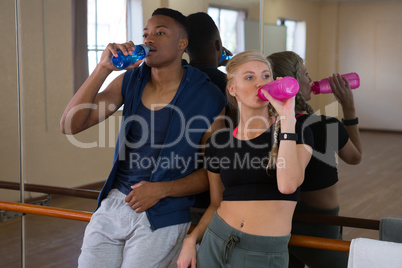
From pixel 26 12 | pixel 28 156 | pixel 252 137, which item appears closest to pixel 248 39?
pixel 252 137

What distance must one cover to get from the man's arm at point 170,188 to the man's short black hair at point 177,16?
345 millimetres

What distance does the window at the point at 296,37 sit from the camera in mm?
1691

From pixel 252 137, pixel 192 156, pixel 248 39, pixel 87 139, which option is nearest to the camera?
pixel 252 137

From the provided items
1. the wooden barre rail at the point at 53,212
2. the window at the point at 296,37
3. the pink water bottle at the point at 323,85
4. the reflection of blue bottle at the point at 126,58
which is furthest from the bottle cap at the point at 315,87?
the wooden barre rail at the point at 53,212

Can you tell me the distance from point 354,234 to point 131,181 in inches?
30.6

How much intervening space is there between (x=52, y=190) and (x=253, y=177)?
1057 millimetres

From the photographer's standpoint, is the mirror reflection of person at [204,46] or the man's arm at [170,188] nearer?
the man's arm at [170,188]

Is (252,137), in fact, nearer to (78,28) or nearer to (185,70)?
(185,70)

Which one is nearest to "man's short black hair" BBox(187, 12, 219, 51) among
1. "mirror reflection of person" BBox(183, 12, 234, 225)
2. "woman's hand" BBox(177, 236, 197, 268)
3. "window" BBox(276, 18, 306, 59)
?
"mirror reflection of person" BBox(183, 12, 234, 225)

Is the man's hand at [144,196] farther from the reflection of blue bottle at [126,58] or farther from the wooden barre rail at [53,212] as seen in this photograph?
the reflection of blue bottle at [126,58]

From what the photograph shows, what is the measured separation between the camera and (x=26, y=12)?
201cm

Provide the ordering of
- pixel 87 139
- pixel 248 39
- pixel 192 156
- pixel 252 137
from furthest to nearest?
pixel 87 139, pixel 248 39, pixel 192 156, pixel 252 137

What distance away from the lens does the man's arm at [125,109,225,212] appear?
1554 millimetres

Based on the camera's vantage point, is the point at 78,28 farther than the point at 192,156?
Yes
